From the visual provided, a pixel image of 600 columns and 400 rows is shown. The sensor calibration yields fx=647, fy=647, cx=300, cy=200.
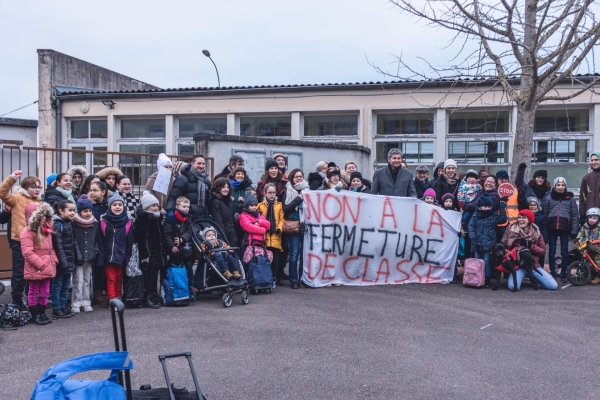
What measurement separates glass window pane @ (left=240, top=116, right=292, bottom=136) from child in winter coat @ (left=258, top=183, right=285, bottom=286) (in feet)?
34.4

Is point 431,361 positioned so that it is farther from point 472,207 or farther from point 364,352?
point 472,207

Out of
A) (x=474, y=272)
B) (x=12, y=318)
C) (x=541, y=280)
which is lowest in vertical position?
(x=12, y=318)

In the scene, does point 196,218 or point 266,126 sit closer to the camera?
point 196,218

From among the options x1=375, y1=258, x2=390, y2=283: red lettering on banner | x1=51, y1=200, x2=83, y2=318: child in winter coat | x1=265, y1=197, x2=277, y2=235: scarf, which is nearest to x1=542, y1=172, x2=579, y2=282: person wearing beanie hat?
x1=375, y1=258, x2=390, y2=283: red lettering on banner

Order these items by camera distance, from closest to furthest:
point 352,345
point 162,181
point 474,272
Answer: point 352,345, point 162,181, point 474,272

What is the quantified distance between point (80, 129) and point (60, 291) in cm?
1527

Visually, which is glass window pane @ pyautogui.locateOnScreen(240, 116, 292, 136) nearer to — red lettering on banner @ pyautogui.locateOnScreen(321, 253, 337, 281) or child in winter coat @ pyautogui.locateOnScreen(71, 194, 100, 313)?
red lettering on banner @ pyautogui.locateOnScreen(321, 253, 337, 281)

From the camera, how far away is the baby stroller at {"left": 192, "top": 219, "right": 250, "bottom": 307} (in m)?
9.01

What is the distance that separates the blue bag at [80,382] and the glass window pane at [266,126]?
17.3 metres

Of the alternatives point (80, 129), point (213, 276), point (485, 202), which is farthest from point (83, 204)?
point (80, 129)

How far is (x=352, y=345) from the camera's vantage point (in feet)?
22.5

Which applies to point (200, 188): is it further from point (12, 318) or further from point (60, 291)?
point (12, 318)

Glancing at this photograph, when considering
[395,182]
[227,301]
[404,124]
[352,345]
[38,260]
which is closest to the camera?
[352,345]

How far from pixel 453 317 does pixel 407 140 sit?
12005mm
